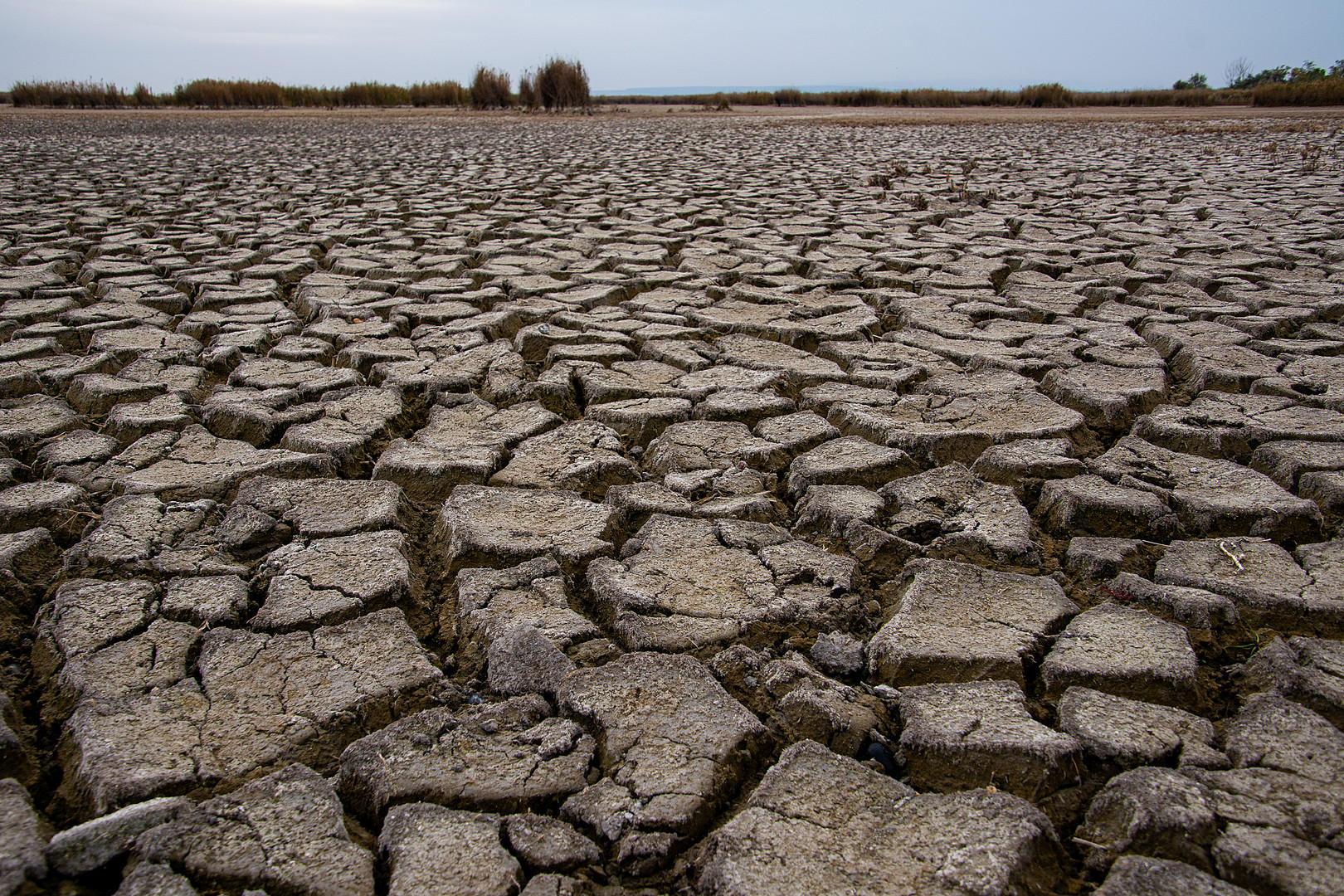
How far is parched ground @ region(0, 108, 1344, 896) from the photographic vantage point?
912 mm

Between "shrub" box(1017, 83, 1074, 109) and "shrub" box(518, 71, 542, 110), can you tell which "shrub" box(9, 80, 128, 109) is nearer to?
"shrub" box(518, 71, 542, 110)

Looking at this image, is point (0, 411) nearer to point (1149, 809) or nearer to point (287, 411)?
point (287, 411)

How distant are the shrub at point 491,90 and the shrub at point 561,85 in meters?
1.14

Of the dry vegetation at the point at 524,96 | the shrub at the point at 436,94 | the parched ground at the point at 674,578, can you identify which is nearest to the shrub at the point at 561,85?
the dry vegetation at the point at 524,96

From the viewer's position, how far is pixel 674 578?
141 centimetres

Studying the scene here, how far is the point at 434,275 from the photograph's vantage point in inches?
132

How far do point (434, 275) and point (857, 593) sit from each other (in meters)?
2.54

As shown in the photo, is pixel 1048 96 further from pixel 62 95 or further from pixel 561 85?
pixel 62 95

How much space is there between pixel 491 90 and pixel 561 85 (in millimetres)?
1874

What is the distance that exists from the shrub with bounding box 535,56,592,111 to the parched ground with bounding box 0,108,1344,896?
12989 mm

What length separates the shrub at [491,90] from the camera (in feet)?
52.3

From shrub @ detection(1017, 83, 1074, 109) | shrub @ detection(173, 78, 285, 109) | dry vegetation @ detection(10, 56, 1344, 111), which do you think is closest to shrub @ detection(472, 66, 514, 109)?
dry vegetation @ detection(10, 56, 1344, 111)

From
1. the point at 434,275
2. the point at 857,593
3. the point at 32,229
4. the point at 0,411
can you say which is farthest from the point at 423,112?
the point at 857,593

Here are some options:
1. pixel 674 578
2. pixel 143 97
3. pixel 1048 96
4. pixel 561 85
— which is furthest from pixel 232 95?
pixel 674 578
